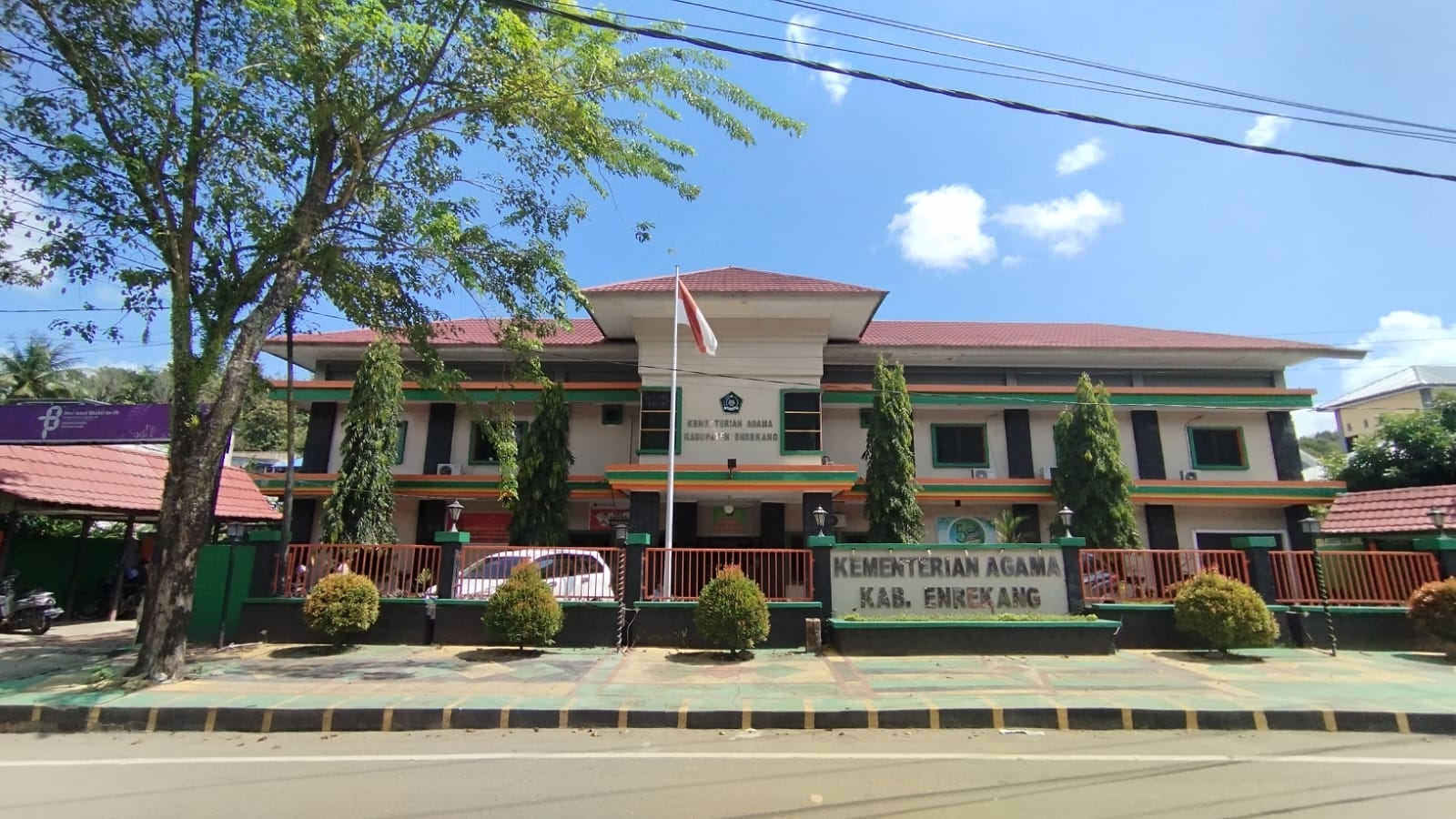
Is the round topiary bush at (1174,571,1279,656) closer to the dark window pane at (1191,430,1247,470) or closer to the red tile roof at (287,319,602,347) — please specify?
the dark window pane at (1191,430,1247,470)

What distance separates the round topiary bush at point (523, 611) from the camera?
32.8 feet

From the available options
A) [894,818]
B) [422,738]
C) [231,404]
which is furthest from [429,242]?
[894,818]

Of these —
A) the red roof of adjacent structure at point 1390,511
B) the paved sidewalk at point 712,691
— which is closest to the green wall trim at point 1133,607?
the paved sidewalk at point 712,691

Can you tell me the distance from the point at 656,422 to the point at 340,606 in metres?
7.61

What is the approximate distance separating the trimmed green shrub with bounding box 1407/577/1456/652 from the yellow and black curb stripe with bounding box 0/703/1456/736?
4936mm

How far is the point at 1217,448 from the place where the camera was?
1852 cm

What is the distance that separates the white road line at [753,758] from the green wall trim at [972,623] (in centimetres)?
461

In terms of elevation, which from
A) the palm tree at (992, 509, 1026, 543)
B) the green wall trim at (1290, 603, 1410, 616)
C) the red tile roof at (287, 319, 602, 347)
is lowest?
the green wall trim at (1290, 603, 1410, 616)

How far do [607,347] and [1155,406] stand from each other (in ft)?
46.0

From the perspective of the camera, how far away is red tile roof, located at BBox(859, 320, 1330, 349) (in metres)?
18.2

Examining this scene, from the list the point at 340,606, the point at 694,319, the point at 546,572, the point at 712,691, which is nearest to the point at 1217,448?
the point at 694,319

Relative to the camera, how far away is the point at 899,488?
15.9 meters

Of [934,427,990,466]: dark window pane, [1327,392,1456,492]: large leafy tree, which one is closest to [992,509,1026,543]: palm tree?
[934,427,990,466]: dark window pane

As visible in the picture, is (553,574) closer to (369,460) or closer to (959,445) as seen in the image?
(369,460)
